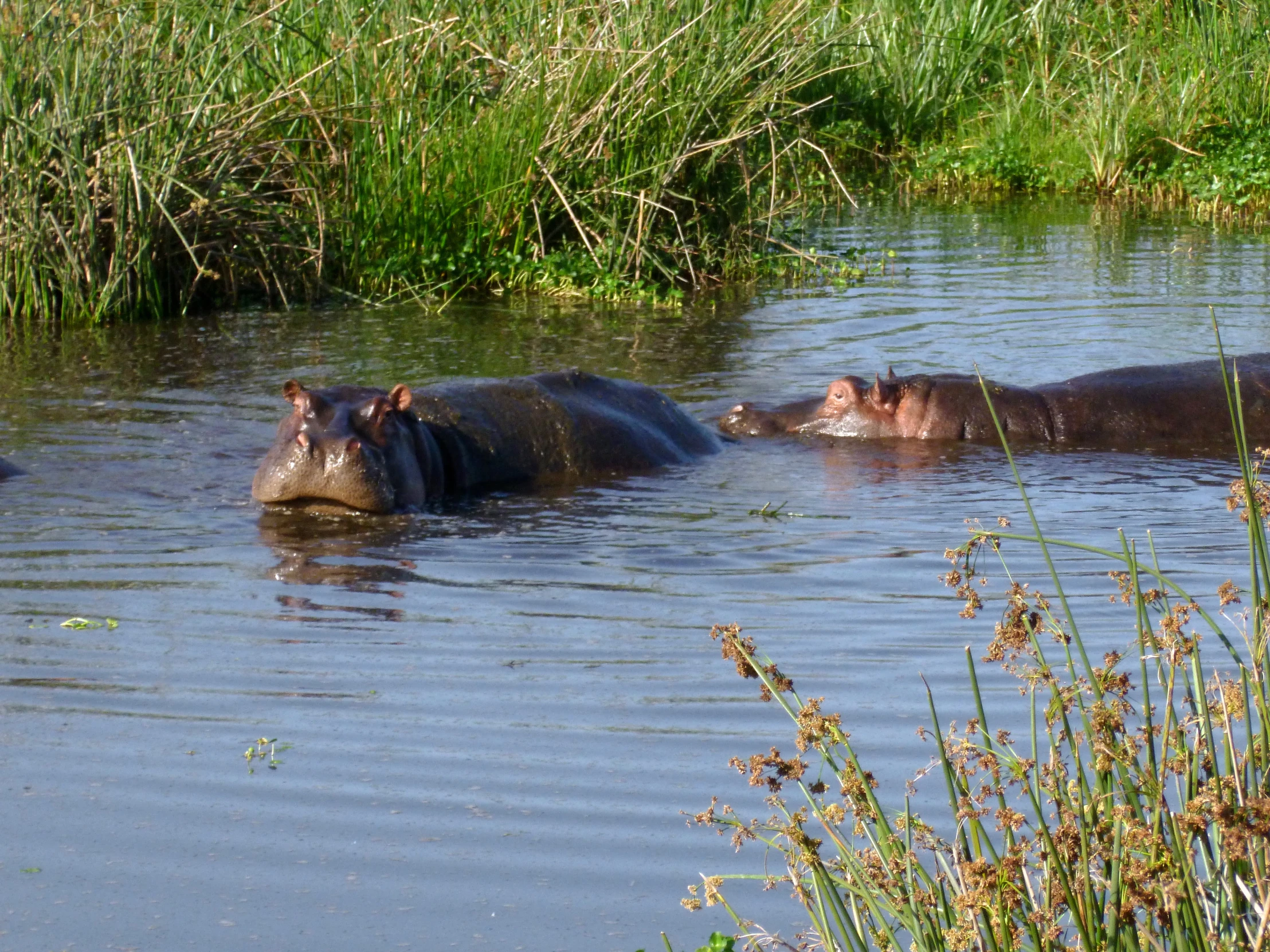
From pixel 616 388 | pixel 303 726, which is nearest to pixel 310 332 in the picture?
pixel 616 388

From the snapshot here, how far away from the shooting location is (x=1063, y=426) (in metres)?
7.07

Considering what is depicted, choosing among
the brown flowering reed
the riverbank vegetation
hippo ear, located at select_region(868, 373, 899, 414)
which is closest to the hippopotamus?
hippo ear, located at select_region(868, 373, 899, 414)

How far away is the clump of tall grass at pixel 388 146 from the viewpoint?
859 cm

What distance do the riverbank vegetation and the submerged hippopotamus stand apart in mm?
2648

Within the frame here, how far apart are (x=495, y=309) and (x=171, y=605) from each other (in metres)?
5.33

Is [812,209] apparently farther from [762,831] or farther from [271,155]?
[762,831]

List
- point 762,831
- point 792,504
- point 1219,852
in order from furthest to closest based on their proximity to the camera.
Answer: point 792,504, point 762,831, point 1219,852

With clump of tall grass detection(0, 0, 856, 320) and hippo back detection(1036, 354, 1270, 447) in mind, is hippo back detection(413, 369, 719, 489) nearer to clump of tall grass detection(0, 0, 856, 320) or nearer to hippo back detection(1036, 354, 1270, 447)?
hippo back detection(1036, 354, 1270, 447)

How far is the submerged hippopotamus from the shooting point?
6.99m

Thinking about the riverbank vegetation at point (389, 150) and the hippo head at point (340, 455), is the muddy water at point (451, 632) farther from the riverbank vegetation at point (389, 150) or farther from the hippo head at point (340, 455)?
the riverbank vegetation at point (389, 150)

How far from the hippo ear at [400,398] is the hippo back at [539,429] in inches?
14.3

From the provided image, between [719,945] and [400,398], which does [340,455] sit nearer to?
[400,398]

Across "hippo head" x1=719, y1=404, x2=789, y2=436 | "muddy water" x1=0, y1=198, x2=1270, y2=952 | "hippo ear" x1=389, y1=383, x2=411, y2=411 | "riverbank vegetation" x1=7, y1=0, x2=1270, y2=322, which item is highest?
"riverbank vegetation" x1=7, y1=0, x2=1270, y2=322

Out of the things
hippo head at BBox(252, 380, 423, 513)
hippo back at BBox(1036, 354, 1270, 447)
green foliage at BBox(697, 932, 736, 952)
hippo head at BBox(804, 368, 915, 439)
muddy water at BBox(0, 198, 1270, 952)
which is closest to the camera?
green foliage at BBox(697, 932, 736, 952)
